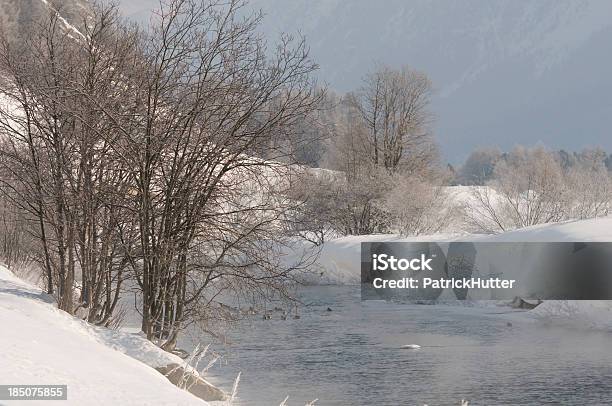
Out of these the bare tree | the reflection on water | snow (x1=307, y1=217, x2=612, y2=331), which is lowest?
the reflection on water

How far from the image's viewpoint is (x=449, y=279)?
35438 mm

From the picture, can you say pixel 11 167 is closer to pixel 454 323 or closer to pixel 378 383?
pixel 378 383

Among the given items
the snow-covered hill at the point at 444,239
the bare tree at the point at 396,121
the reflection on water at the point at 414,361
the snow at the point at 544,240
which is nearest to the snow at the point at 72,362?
the reflection on water at the point at 414,361

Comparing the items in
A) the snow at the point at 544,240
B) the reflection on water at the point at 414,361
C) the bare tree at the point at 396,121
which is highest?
the bare tree at the point at 396,121

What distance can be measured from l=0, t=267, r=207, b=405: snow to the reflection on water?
434 centimetres

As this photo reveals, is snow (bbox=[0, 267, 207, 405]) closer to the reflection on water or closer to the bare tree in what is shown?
the reflection on water

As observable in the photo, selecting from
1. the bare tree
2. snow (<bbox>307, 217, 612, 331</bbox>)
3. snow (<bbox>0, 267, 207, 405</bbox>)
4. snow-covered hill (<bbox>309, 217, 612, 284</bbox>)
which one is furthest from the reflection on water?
the bare tree

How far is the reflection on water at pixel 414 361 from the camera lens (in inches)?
610

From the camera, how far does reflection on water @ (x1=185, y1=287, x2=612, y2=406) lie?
15.5 meters

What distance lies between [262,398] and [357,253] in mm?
29744

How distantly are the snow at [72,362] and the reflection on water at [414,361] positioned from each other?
434cm

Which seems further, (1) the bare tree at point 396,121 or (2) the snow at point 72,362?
(1) the bare tree at point 396,121

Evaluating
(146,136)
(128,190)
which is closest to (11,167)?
(128,190)

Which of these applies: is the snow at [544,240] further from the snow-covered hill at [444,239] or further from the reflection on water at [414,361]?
the reflection on water at [414,361]
